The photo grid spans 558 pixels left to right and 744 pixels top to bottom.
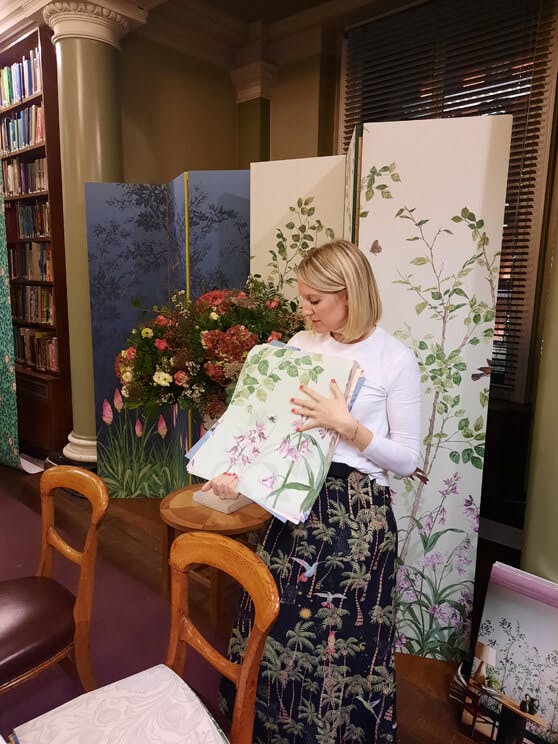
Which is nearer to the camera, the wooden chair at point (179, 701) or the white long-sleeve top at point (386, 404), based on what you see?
the wooden chair at point (179, 701)

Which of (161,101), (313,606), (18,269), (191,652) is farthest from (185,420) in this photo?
(161,101)

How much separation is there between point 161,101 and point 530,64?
8.05 ft

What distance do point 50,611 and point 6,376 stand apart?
261cm

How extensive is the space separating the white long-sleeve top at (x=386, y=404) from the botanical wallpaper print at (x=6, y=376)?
3.07 metres

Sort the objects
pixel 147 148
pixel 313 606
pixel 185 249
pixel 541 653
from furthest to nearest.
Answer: pixel 147 148 < pixel 185 249 < pixel 541 653 < pixel 313 606

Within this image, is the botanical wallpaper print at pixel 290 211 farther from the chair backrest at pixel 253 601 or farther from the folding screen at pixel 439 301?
the chair backrest at pixel 253 601

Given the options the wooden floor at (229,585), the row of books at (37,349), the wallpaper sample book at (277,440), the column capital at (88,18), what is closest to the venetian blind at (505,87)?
the wooden floor at (229,585)

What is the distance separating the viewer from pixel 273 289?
2.40 meters

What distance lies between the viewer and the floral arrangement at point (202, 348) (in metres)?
1.82

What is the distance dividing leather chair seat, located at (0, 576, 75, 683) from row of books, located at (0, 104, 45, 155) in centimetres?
299

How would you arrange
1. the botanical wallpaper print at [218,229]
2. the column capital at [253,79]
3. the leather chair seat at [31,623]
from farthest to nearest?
the column capital at [253,79] → the botanical wallpaper print at [218,229] → the leather chair seat at [31,623]

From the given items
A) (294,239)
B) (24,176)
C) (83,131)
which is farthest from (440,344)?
(24,176)

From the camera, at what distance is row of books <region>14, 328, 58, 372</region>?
151 inches

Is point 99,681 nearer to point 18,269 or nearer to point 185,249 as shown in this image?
point 185,249
